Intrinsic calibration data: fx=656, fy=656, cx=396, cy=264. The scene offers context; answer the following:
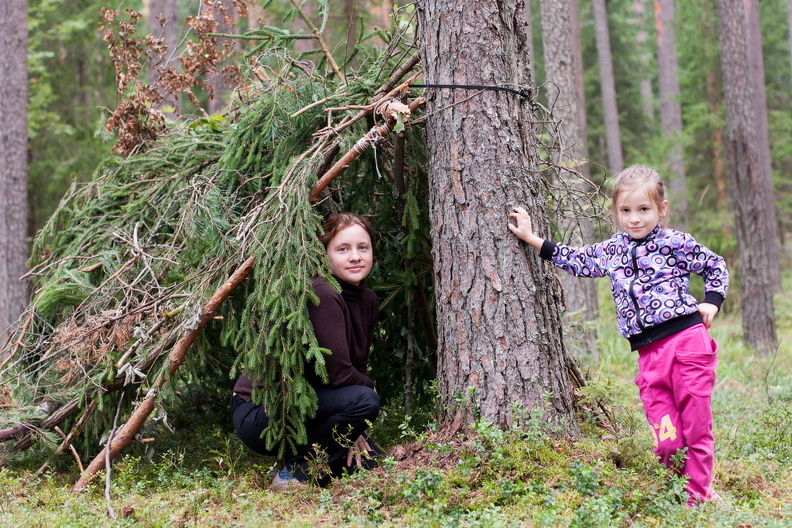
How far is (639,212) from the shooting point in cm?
350

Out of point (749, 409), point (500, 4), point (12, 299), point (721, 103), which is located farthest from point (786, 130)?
point (12, 299)

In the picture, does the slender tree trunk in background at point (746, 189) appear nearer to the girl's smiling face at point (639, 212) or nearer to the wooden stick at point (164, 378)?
the girl's smiling face at point (639, 212)

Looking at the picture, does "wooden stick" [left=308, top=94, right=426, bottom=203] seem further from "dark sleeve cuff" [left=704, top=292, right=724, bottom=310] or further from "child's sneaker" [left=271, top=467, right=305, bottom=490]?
"dark sleeve cuff" [left=704, top=292, right=724, bottom=310]

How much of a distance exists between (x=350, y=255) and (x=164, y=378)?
1380mm

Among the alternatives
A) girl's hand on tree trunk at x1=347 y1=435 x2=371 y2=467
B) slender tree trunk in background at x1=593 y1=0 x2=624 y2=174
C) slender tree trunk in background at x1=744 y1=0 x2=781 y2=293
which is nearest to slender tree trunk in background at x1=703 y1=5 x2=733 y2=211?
slender tree trunk in background at x1=744 y1=0 x2=781 y2=293

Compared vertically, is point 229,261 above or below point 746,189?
below

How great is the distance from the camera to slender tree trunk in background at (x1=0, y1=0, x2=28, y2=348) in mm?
8773

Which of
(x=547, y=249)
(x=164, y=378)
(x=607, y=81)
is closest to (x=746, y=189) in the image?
(x=547, y=249)

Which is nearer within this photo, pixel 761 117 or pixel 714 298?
pixel 714 298

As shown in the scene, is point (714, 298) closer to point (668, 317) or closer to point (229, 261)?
point (668, 317)

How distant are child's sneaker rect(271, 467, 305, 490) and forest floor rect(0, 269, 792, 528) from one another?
0.26 feet

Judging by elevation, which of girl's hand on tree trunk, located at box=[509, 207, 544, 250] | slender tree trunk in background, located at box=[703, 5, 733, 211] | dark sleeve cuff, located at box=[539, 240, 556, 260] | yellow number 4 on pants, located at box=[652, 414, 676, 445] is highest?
slender tree trunk in background, located at box=[703, 5, 733, 211]

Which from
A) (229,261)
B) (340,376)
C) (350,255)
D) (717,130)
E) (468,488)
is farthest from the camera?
(717,130)

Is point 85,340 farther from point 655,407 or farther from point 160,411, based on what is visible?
point 655,407
